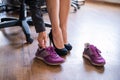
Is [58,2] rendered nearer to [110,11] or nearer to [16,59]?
[16,59]

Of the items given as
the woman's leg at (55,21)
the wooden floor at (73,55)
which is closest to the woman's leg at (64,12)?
the woman's leg at (55,21)

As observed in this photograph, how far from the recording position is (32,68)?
1.38 meters

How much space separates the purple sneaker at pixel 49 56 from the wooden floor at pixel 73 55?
0.03 m

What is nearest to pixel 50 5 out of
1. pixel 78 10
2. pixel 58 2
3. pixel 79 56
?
pixel 58 2

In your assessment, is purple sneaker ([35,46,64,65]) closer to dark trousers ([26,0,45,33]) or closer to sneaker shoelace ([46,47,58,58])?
sneaker shoelace ([46,47,58,58])

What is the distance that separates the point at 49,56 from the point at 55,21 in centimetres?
23

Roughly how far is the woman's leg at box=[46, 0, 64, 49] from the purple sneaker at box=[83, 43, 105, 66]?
177 mm

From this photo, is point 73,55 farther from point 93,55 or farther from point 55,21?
point 55,21

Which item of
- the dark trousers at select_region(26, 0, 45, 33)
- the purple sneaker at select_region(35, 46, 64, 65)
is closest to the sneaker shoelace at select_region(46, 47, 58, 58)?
the purple sneaker at select_region(35, 46, 64, 65)

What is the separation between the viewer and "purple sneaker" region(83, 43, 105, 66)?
1.42m

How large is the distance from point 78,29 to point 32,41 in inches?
21.7

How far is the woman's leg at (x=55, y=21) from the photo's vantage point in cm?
141

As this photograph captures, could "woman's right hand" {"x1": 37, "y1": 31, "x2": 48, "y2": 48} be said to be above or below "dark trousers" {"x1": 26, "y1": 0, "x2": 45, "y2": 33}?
below

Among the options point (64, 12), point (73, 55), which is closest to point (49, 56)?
point (73, 55)
